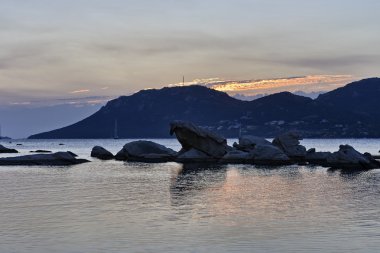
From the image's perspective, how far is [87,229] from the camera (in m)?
28.8

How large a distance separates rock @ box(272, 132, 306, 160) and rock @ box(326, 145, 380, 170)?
15.1 metres

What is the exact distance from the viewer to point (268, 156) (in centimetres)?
9025

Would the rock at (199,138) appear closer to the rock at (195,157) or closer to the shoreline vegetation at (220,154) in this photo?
the shoreline vegetation at (220,154)

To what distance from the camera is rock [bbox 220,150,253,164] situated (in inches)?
3627

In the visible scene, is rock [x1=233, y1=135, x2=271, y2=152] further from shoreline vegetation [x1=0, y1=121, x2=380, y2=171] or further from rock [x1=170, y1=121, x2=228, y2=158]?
rock [x1=170, y1=121, x2=228, y2=158]

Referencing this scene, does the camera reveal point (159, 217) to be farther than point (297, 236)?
Yes

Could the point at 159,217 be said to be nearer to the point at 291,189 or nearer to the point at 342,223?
the point at 342,223

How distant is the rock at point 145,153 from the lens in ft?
341

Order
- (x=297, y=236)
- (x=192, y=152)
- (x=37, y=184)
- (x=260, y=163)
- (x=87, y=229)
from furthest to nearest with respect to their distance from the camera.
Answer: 1. (x=192, y=152)
2. (x=260, y=163)
3. (x=37, y=184)
4. (x=87, y=229)
5. (x=297, y=236)

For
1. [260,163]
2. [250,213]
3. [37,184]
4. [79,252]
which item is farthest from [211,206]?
[260,163]

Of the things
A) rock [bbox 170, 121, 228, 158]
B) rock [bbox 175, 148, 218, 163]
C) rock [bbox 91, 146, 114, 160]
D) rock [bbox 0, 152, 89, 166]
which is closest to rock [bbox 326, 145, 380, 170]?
rock [bbox 170, 121, 228, 158]

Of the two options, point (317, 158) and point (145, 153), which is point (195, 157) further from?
point (317, 158)

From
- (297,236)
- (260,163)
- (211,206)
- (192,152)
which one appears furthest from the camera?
(192,152)

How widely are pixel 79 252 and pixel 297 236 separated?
34.7ft
